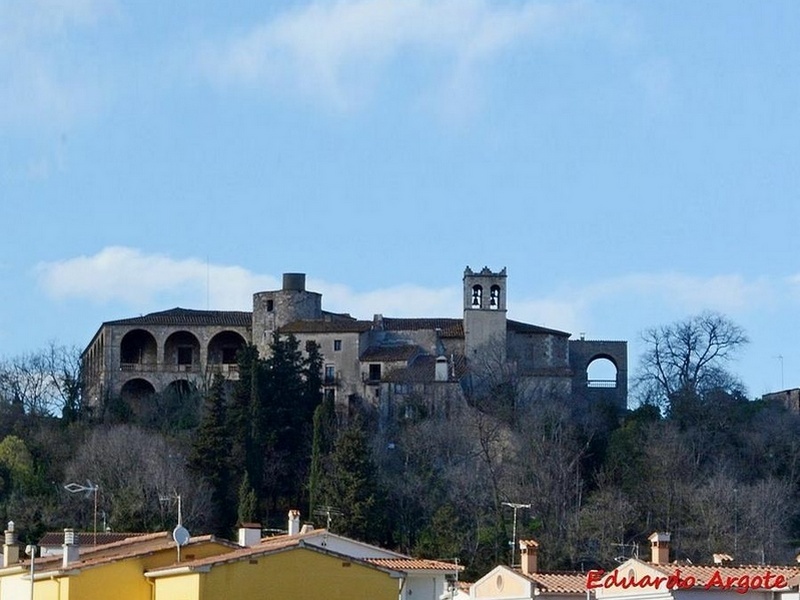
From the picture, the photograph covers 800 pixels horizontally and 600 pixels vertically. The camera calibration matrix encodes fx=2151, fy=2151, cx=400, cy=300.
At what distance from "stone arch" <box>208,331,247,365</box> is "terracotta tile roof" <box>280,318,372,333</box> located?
400cm

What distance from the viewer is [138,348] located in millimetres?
93188

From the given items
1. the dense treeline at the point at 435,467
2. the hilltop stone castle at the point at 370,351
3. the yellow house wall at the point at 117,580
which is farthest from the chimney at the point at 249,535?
the hilltop stone castle at the point at 370,351

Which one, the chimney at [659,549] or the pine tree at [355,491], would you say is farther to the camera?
the pine tree at [355,491]

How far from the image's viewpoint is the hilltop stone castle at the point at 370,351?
3428 inches

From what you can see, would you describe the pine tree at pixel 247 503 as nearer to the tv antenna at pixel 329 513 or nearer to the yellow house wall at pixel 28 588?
the tv antenna at pixel 329 513

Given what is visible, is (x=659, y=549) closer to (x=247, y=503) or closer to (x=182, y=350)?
(x=247, y=503)

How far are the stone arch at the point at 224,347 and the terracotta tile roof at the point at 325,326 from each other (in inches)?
158

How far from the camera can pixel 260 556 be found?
3556 centimetres

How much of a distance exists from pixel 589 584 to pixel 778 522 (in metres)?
36.3

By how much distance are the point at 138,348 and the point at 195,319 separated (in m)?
2.77

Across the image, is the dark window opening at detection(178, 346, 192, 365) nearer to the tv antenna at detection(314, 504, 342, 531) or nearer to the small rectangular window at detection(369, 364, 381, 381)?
the small rectangular window at detection(369, 364, 381, 381)

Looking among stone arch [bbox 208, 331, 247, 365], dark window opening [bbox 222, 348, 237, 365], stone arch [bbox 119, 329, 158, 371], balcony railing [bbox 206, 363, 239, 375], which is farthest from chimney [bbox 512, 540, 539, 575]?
stone arch [bbox 119, 329, 158, 371]

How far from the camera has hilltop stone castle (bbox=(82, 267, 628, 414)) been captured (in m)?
87.1
